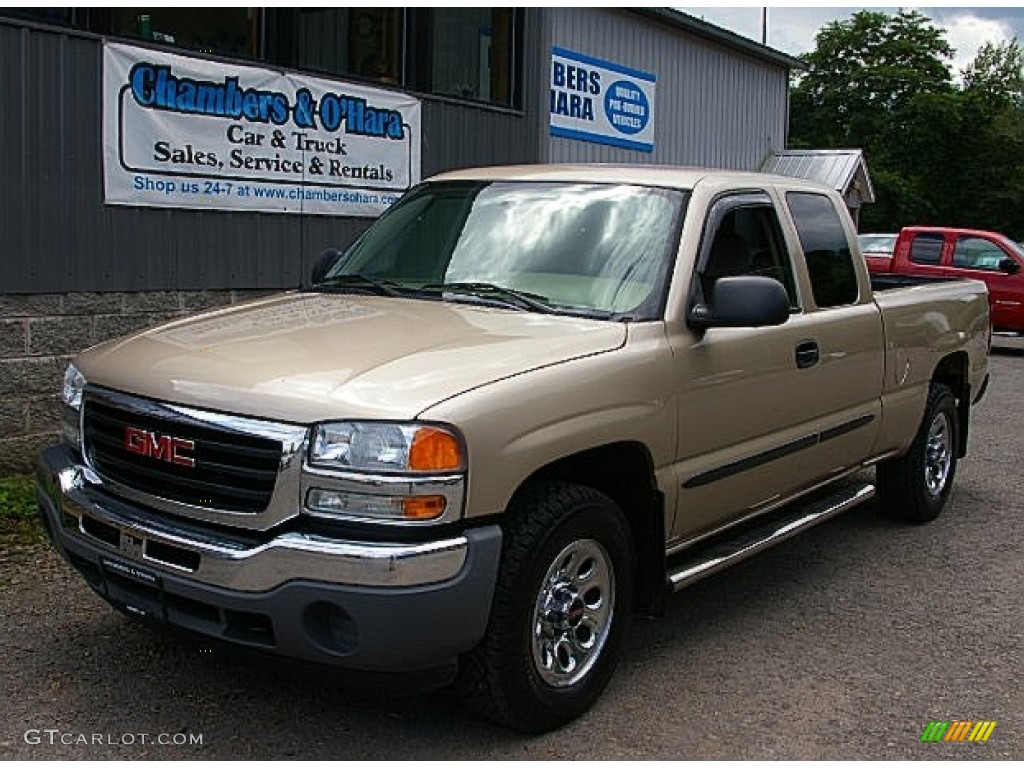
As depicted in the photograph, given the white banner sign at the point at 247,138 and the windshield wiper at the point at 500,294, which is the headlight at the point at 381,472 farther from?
the white banner sign at the point at 247,138

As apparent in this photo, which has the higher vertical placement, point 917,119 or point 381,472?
point 917,119

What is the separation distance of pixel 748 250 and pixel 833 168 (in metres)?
17.8

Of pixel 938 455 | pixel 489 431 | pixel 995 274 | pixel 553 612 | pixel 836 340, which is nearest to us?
pixel 489 431

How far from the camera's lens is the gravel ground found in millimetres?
3824

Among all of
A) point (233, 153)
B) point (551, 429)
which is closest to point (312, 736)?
point (551, 429)

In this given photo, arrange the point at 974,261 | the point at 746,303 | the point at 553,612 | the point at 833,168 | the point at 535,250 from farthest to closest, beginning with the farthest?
1. the point at 833,168
2. the point at 974,261
3. the point at 535,250
4. the point at 746,303
5. the point at 553,612

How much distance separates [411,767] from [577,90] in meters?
10.3

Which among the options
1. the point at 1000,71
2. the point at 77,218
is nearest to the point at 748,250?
the point at 77,218

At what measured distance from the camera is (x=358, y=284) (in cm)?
512

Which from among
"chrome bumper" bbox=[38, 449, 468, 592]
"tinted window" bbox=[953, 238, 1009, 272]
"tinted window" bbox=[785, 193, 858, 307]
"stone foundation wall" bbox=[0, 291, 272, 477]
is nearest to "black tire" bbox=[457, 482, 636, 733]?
"chrome bumper" bbox=[38, 449, 468, 592]

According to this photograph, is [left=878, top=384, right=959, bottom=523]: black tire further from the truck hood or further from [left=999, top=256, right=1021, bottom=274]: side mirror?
[left=999, top=256, right=1021, bottom=274]: side mirror

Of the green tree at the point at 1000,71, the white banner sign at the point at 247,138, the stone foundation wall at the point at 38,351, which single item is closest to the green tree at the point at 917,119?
the green tree at the point at 1000,71

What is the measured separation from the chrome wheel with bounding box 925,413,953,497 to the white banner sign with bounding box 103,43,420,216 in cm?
495

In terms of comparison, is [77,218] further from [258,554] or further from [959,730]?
[959,730]
